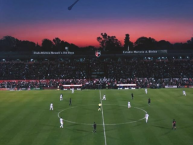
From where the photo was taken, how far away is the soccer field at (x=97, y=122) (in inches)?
1042

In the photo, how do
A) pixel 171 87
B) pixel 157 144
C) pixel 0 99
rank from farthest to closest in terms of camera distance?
pixel 171 87, pixel 0 99, pixel 157 144

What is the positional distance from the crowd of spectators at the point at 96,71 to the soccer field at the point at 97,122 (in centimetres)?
2816

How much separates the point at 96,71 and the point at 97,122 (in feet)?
179

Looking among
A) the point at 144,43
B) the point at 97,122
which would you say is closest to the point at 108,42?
the point at 144,43

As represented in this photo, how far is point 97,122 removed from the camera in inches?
1303

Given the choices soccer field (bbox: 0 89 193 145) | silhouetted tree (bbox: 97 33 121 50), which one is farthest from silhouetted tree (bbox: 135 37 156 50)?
soccer field (bbox: 0 89 193 145)

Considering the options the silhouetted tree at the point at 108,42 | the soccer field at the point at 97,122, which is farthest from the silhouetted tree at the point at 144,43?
the soccer field at the point at 97,122

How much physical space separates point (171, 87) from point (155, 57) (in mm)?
24082

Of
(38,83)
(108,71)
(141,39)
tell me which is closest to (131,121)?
(38,83)

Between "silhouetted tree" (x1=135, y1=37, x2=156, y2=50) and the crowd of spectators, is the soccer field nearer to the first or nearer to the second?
the crowd of spectators

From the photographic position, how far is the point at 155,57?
91.1m

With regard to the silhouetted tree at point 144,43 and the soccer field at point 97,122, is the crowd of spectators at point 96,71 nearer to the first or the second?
the soccer field at point 97,122

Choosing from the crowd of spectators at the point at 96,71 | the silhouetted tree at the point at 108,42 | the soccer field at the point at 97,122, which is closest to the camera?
the soccer field at the point at 97,122

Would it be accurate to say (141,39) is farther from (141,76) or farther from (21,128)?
(21,128)
